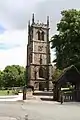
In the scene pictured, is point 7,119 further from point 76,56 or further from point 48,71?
point 48,71

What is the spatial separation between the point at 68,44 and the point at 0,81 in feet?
315

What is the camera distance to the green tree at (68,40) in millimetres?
43344

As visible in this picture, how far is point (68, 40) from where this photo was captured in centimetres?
4462

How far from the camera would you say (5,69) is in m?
156

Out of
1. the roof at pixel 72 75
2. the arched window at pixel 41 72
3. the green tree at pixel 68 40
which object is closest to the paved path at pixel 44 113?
the roof at pixel 72 75

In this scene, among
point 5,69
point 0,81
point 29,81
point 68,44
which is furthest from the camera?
point 5,69

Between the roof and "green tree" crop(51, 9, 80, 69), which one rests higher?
"green tree" crop(51, 9, 80, 69)

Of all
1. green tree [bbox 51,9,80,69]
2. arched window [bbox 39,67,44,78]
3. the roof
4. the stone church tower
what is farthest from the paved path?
arched window [bbox 39,67,44,78]

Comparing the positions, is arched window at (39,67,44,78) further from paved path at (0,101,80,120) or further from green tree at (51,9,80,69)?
paved path at (0,101,80,120)

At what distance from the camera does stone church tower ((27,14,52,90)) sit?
102 meters

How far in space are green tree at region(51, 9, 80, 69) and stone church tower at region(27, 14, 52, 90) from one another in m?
53.5

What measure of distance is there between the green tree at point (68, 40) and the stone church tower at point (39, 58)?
176 feet

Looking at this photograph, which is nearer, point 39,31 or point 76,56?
point 76,56

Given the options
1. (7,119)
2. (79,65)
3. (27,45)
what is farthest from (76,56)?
(27,45)
